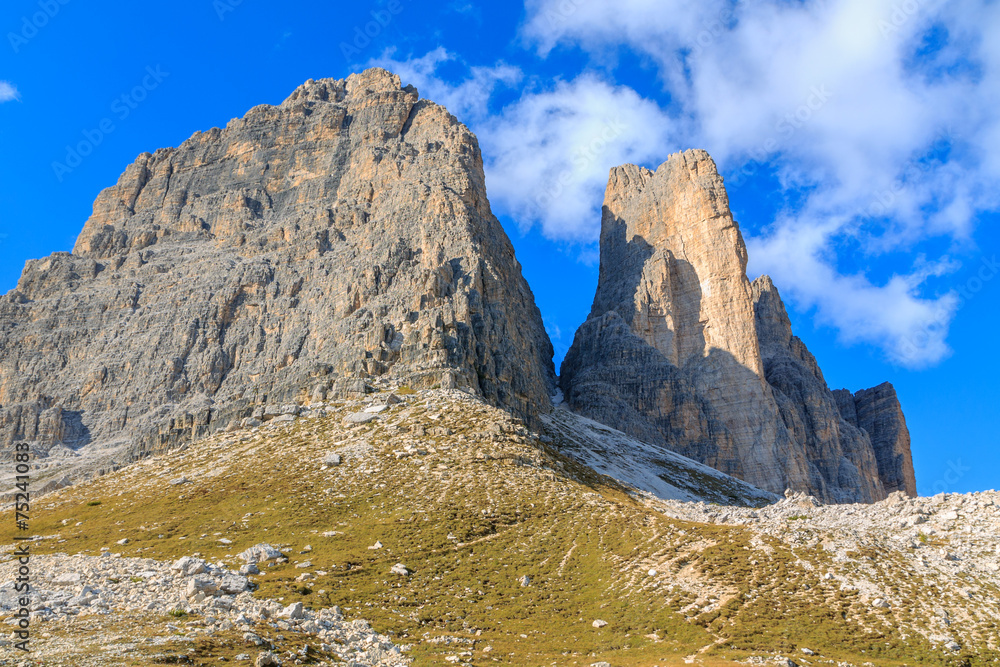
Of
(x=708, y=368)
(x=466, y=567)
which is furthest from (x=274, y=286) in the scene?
(x=708, y=368)

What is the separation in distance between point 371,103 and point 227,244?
46567 millimetres

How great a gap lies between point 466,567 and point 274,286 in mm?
89455

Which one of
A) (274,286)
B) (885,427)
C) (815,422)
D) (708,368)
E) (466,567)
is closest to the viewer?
(466,567)

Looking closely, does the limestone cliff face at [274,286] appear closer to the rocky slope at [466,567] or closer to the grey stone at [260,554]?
the rocky slope at [466,567]

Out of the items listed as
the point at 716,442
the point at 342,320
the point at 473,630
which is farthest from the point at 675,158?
the point at 473,630

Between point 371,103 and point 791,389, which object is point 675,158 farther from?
point 371,103

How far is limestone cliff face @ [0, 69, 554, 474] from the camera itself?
99000mm

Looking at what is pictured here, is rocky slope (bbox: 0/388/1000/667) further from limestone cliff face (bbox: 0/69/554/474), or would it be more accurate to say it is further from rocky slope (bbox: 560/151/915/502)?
rocky slope (bbox: 560/151/915/502)

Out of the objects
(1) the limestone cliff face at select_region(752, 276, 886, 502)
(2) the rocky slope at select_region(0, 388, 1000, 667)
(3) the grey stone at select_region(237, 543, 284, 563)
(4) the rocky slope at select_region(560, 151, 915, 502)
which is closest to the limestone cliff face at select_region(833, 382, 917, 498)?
(4) the rocky slope at select_region(560, 151, 915, 502)

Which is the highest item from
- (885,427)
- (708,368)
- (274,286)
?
(885,427)

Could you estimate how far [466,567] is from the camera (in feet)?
165

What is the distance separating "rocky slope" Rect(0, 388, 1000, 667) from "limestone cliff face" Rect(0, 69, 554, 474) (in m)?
20.6

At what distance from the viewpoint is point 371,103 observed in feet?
523

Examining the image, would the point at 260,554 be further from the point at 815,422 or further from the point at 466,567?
the point at 815,422
